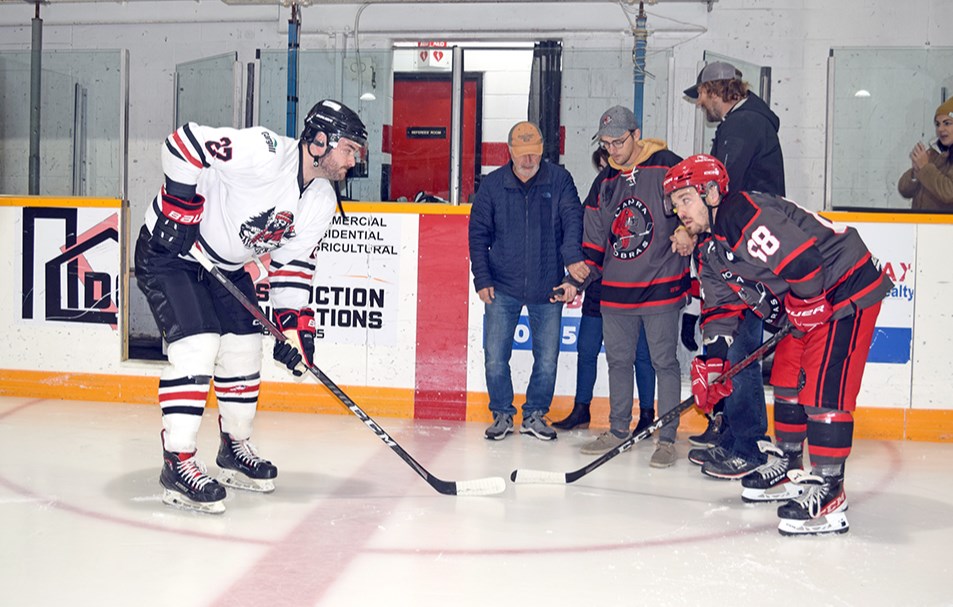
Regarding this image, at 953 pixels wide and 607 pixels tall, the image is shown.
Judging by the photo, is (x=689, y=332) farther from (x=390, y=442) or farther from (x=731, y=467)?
(x=390, y=442)

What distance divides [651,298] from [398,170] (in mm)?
1549

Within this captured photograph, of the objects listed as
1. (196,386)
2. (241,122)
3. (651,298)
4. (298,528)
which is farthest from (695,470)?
(241,122)

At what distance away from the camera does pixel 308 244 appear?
3242mm

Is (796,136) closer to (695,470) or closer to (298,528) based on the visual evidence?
(695,470)

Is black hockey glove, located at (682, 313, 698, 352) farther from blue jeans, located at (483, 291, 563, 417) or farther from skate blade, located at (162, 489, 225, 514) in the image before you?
skate blade, located at (162, 489, 225, 514)

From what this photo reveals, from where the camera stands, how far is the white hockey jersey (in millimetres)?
2883

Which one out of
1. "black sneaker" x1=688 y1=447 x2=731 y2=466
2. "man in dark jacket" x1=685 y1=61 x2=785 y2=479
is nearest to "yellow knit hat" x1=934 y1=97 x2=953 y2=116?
"man in dark jacket" x1=685 y1=61 x2=785 y2=479

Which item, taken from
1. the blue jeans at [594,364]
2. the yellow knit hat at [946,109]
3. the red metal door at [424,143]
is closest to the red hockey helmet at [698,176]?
the blue jeans at [594,364]

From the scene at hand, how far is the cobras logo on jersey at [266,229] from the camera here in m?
3.05

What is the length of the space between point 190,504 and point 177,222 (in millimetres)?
806

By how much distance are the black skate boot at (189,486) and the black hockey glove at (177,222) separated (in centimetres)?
61

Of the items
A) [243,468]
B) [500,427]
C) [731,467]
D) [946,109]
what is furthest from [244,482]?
[946,109]

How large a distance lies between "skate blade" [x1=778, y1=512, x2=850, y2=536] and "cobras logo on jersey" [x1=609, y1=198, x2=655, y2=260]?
51.1 inches

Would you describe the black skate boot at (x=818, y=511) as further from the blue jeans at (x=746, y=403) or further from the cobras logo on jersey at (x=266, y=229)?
the cobras logo on jersey at (x=266, y=229)
